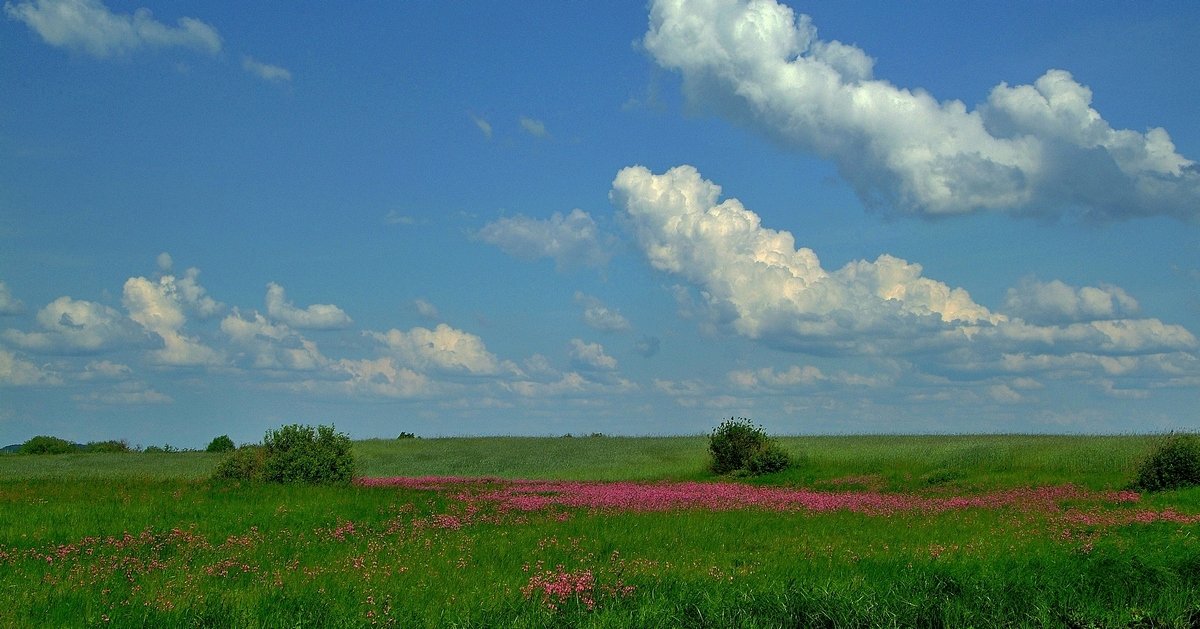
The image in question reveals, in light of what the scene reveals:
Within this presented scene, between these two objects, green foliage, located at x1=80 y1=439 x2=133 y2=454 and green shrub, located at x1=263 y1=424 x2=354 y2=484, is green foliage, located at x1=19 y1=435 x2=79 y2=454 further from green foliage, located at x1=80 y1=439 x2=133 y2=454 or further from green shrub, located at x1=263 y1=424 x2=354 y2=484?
green shrub, located at x1=263 y1=424 x2=354 y2=484

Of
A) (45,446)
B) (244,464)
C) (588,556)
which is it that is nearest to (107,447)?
(45,446)

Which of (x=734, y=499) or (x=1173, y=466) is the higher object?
(x=1173, y=466)

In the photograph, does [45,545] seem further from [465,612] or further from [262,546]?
[465,612]

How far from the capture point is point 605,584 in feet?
38.8

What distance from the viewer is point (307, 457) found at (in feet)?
102

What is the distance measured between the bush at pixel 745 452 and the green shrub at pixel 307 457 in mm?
22156

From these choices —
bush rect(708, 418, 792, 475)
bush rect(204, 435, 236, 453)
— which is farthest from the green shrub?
bush rect(204, 435, 236, 453)

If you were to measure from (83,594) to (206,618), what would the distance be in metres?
3.09

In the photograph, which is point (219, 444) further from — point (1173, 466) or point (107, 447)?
point (1173, 466)

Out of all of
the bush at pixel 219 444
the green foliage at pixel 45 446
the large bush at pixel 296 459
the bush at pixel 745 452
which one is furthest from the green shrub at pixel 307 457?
the green foliage at pixel 45 446

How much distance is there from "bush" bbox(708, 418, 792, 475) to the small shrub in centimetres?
2477

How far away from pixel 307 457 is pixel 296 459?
40 cm

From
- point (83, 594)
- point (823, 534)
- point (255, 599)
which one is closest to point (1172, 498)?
point (823, 534)

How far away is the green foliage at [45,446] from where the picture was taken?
77250 millimetres
